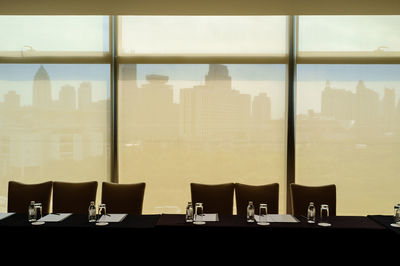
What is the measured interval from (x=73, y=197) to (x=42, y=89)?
7.27 ft

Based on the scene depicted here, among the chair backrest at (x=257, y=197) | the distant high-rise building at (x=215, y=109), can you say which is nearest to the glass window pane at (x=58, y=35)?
the distant high-rise building at (x=215, y=109)

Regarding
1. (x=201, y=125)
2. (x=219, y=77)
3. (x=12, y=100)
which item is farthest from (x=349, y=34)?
(x=12, y=100)

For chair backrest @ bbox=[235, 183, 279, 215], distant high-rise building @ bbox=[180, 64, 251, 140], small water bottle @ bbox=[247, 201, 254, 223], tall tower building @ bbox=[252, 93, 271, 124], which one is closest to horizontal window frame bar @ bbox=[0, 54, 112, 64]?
distant high-rise building @ bbox=[180, 64, 251, 140]

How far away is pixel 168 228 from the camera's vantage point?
9.82ft

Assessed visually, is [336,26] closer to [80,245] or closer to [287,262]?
[287,262]

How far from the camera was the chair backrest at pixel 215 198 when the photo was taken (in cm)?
409

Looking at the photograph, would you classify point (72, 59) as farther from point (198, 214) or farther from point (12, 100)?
point (198, 214)

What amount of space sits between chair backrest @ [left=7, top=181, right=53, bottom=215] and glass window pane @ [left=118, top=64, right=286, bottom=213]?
5.19 ft

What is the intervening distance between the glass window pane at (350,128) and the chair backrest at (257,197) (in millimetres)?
1486

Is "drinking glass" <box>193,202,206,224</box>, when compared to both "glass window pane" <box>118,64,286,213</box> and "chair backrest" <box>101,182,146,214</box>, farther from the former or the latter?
"glass window pane" <box>118,64,286,213</box>

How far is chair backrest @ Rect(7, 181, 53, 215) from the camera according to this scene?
4090mm

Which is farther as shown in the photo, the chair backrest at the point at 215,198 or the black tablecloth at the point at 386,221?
the chair backrest at the point at 215,198

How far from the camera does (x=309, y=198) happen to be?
4.07 metres

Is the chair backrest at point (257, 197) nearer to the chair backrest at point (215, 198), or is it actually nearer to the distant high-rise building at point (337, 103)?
the chair backrest at point (215, 198)
